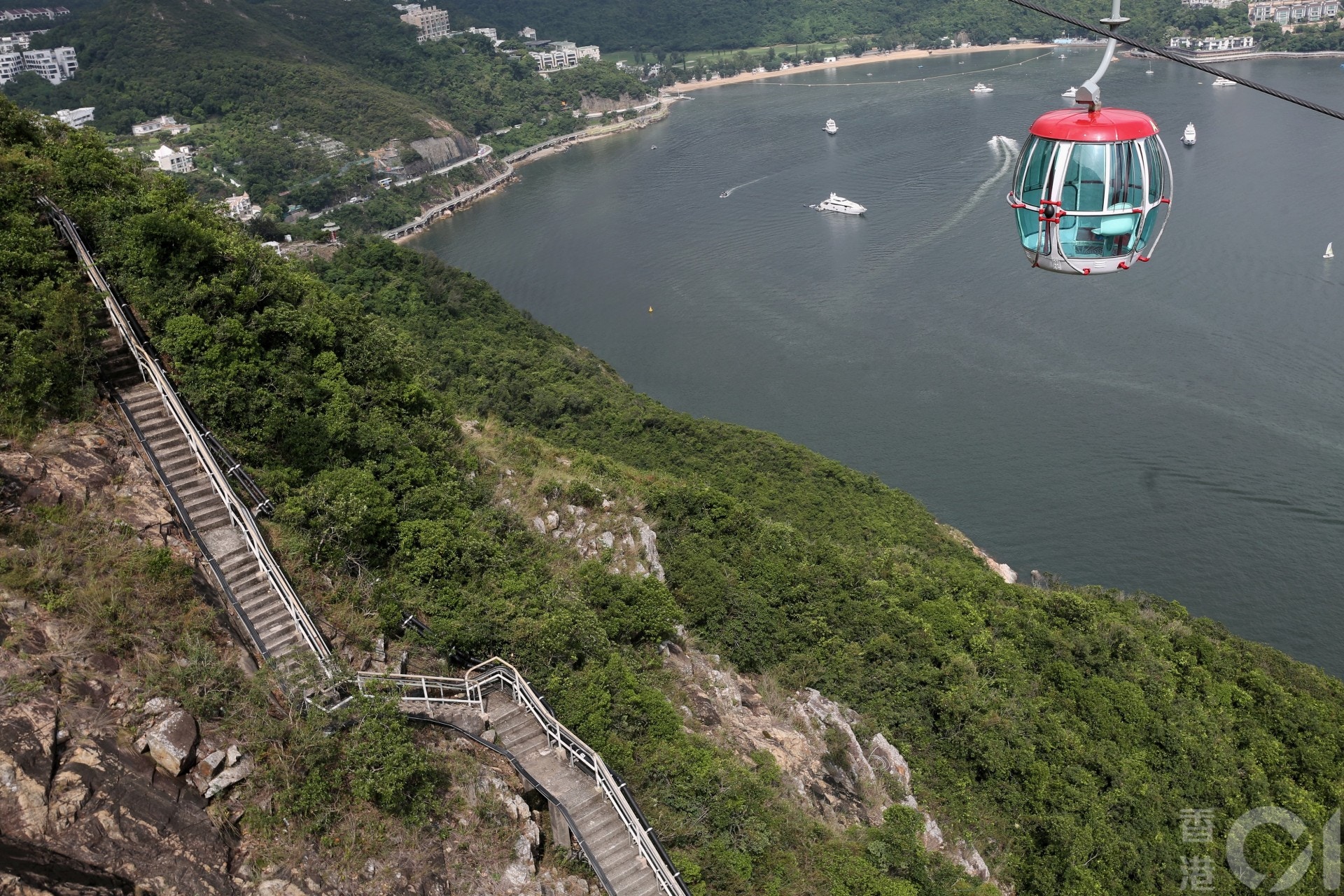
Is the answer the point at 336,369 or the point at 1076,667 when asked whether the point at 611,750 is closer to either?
the point at 336,369

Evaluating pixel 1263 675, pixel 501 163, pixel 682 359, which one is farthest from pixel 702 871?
pixel 501 163

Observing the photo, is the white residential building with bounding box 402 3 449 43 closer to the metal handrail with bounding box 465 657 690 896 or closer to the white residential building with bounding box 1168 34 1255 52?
the white residential building with bounding box 1168 34 1255 52

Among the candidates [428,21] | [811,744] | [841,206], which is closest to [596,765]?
[811,744]

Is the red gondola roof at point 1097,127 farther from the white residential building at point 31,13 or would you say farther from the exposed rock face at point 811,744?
the white residential building at point 31,13

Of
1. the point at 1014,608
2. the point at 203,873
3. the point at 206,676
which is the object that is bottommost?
the point at 1014,608

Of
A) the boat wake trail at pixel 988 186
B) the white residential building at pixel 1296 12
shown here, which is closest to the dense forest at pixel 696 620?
the boat wake trail at pixel 988 186

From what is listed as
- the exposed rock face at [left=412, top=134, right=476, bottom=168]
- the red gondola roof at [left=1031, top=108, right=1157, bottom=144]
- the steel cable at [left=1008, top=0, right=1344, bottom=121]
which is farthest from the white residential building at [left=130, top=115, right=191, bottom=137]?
the steel cable at [left=1008, top=0, right=1344, bottom=121]

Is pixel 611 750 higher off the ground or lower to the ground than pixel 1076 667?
higher
